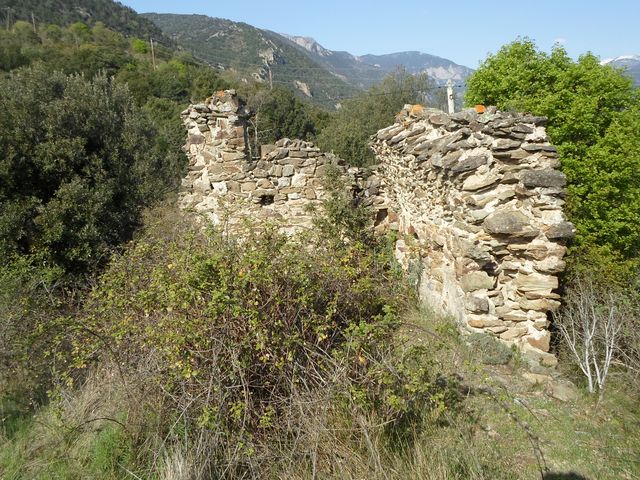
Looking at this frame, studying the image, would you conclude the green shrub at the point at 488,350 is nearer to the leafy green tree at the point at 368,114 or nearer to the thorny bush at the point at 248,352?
the thorny bush at the point at 248,352

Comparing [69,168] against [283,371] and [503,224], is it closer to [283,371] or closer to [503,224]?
[283,371]

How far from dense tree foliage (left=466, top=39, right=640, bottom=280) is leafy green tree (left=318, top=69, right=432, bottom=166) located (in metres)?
12.0

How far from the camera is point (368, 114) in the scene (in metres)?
26.8

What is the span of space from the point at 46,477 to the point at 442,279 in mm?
4471

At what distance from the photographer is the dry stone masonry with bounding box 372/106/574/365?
14.3 ft

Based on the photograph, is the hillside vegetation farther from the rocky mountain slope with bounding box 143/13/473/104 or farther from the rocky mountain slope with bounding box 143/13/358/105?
the rocky mountain slope with bounding box 143/13/473/104

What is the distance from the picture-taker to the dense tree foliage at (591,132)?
21.7 feet

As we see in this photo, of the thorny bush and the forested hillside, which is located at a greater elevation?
the forested hillside

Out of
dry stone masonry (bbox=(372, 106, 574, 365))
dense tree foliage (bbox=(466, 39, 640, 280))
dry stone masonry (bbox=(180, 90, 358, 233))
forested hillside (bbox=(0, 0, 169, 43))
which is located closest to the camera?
dry stone masonry (bbox=(372, 106, 574, 365))

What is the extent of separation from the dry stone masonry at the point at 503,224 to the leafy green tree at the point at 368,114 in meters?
15.0

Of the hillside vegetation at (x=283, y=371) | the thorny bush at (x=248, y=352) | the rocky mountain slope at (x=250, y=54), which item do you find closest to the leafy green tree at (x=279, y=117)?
the hillside vegetation at (x=283, y=371)

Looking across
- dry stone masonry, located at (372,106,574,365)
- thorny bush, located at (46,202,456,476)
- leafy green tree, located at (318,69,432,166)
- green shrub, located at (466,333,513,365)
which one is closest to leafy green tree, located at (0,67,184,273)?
thorny bush, located at (46,202,456,476)

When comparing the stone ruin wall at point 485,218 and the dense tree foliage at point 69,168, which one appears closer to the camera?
the stone ruin wall at point 485,218

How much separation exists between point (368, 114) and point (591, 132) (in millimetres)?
20925
